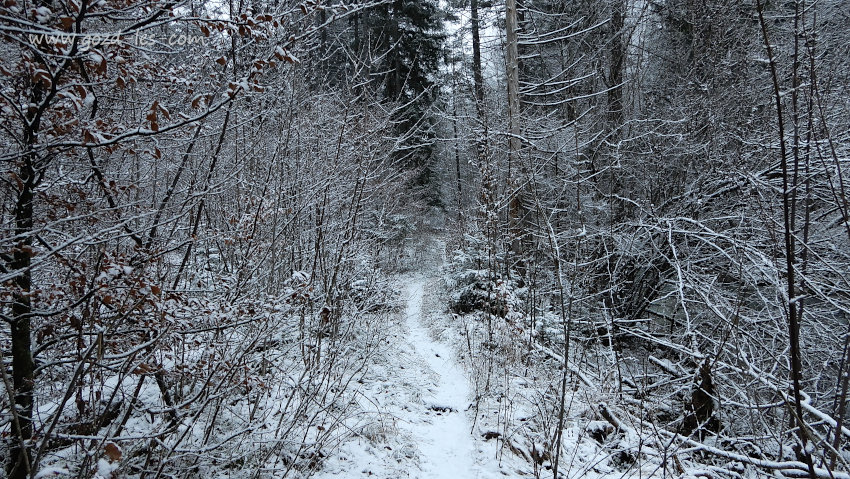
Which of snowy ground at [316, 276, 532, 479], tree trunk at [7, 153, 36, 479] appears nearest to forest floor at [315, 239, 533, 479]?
snowy ground at [316, 276, 532, 479]

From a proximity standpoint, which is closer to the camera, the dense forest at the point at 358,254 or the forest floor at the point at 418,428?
the dense forest at the point at 358,254

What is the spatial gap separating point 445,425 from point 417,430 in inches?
15.3

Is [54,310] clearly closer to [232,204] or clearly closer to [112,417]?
[112,417]

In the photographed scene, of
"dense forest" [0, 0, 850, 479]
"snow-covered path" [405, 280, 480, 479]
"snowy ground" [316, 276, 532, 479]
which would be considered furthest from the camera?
"snow-covered path" [405, 280, 480, 479]

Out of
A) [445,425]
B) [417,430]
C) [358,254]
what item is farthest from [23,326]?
[358,254]

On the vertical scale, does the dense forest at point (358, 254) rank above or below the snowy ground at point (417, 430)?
above

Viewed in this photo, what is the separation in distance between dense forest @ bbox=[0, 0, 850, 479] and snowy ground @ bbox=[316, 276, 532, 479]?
0.06m

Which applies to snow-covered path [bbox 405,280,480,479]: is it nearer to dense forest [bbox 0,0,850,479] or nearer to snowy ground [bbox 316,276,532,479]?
snowy ground [bbox 316,276,532,479]

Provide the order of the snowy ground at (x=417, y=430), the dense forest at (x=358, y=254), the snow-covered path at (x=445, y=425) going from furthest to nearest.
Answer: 1. the snow-covered path at (x=445, y=425)
2. the snowy ground at (x=417, y=430)
3. the dense forest at (x=358, y=254)

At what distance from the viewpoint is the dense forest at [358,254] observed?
2.14 metres

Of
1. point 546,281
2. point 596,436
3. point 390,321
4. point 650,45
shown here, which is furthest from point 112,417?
point 650,45

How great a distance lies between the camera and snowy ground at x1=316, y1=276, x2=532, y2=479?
3844 mm

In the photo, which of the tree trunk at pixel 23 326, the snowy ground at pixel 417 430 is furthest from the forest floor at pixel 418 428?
the tree trunk at pixel 23 326

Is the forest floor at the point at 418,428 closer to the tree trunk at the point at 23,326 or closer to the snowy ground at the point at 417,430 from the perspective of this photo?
the snowy ground at the point at 417,430
